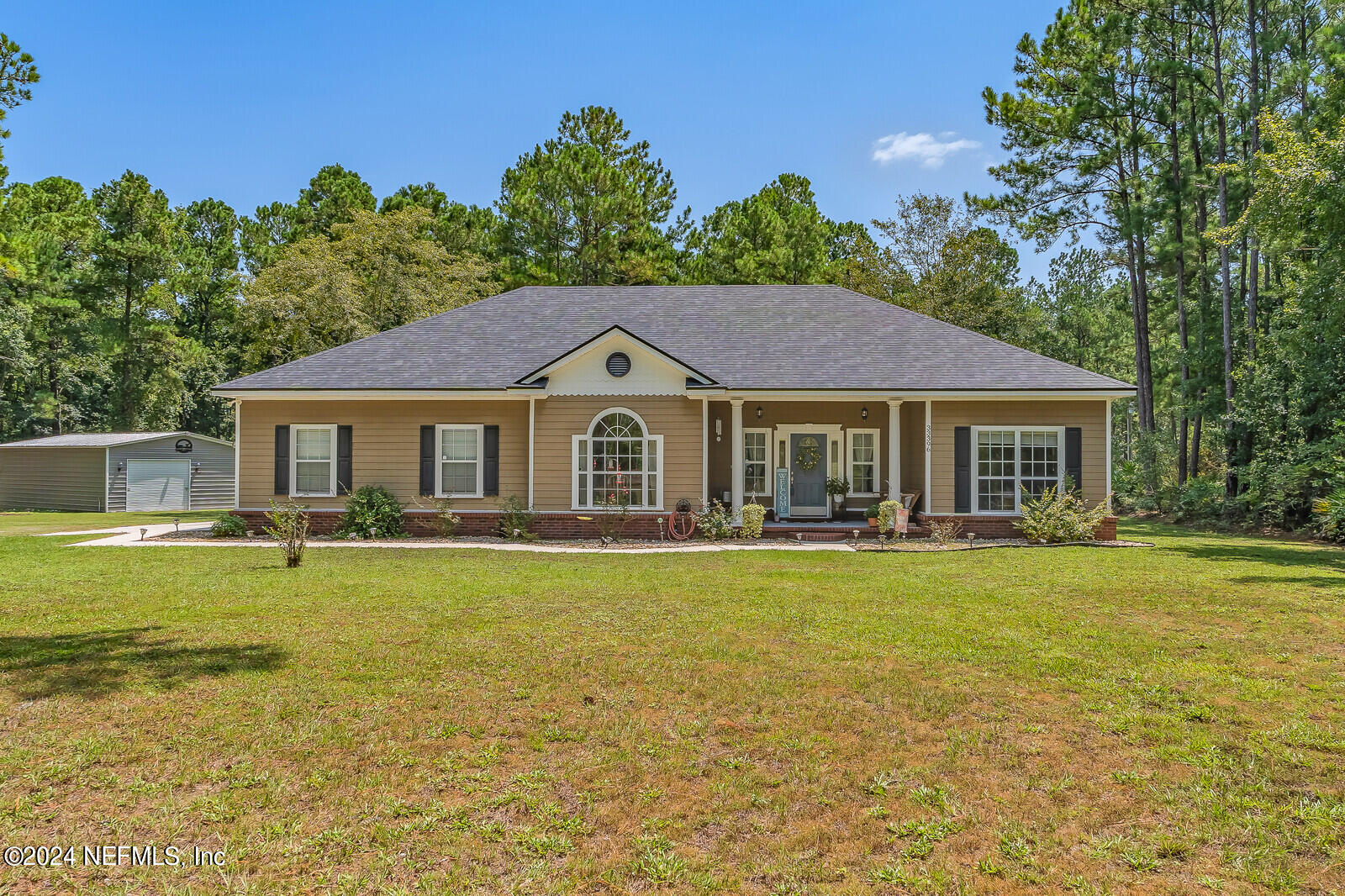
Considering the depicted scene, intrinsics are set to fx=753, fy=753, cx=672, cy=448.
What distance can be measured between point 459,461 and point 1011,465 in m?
11.9

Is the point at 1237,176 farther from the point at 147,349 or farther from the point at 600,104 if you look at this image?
the point at 147,349

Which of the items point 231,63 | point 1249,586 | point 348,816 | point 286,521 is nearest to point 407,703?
point 348,816

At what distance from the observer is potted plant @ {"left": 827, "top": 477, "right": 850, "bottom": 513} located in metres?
17.5

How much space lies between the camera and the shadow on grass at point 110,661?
18.0 ft

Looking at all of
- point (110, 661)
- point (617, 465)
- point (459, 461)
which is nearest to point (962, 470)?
point (617, 465)

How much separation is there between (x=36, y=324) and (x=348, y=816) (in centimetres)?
4434

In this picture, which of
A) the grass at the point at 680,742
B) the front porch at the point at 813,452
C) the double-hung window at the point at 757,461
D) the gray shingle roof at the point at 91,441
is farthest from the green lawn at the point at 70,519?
the double-hung window at the point at 757,461

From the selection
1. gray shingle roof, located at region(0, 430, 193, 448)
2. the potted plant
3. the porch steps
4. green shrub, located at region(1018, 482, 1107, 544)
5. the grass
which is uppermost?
gray shingle roof, located at region(0, 430, 193, 448)

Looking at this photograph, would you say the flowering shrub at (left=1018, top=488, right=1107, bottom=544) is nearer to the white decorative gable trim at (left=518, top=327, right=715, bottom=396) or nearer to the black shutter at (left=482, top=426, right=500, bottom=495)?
the white decorative gable trim at (left=518, top=327, right=715, bottom=396)

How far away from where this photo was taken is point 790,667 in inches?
240

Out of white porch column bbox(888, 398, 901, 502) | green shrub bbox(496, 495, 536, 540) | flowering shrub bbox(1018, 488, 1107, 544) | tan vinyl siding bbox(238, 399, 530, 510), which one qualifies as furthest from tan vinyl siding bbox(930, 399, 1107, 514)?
tan vinyl siding bbox(238, 399, 530, 510)

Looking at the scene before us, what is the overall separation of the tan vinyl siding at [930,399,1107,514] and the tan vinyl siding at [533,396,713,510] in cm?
512

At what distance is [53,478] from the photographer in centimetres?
2698

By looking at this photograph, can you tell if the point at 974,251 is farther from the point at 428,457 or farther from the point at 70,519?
the point at 70,519
